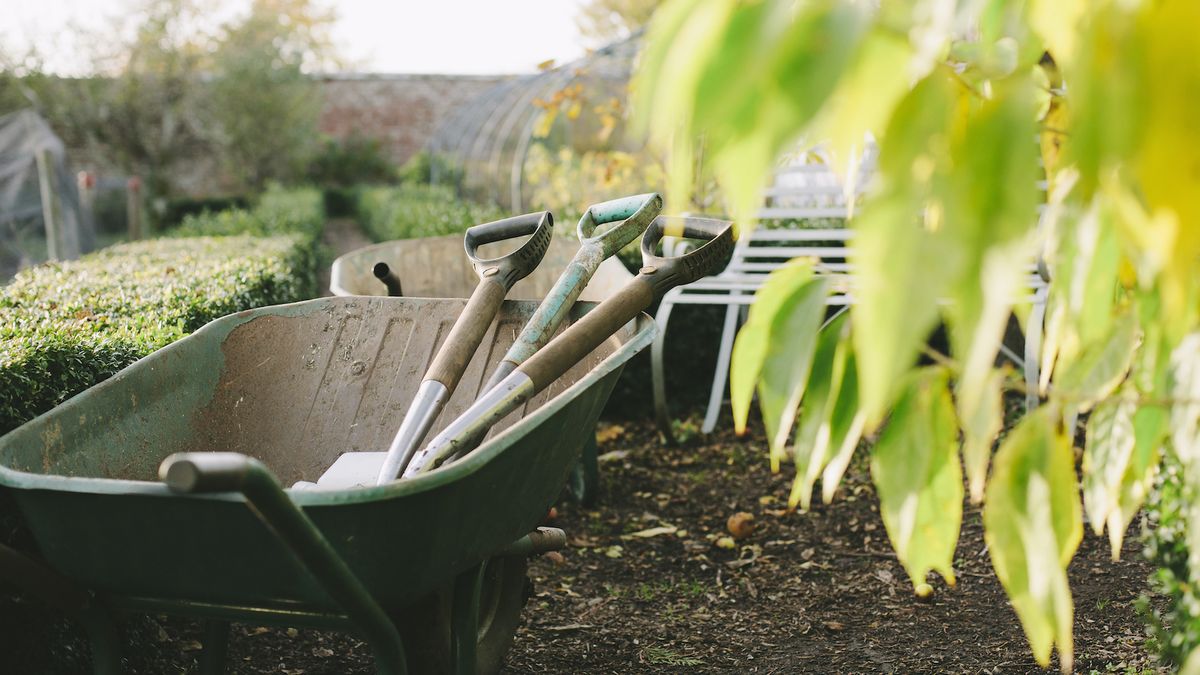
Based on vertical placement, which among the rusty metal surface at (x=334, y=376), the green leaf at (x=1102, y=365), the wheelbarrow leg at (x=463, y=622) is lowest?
the wheelbarrow leg at (x=463, y=622)

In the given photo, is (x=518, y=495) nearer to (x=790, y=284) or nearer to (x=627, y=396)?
(x=790, y=284)

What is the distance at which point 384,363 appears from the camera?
7.31 feet

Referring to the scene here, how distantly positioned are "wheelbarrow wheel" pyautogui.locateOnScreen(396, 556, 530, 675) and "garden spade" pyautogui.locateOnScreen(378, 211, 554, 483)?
9.9 inches

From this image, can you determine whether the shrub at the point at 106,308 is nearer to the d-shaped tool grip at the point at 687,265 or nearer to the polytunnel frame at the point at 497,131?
the d-shaped tool grip at the point at 687,265

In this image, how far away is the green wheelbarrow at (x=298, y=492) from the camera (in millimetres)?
1276

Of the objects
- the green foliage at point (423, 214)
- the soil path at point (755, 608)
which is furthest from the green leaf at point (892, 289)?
the green foliage at point (423, 214)

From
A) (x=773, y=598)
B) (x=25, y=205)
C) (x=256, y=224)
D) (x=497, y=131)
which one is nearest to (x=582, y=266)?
(x=773, y=598)

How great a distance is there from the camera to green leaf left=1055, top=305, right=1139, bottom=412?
0.91 metres

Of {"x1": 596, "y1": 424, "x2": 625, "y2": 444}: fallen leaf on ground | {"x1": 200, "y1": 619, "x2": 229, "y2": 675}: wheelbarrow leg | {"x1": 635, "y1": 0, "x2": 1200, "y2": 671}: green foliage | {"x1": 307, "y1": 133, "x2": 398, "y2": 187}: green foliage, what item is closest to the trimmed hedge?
{"x1": 200, "y1": 619, "x2": 229, "y2": 675}: wheelbarrow leg

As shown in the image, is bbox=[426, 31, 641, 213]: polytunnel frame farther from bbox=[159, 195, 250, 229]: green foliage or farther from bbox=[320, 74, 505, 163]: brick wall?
bbox=[320, 74, 505, 163]: brick wall

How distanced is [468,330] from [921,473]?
4.14 feet

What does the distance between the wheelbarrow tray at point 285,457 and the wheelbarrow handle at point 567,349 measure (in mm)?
80

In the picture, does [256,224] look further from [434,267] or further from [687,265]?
[687,265]

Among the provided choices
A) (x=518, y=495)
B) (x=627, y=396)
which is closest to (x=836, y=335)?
(x=518, y=495)
